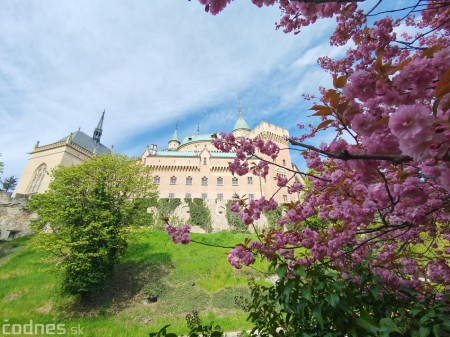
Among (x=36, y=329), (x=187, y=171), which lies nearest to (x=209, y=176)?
(x=187, y=171)

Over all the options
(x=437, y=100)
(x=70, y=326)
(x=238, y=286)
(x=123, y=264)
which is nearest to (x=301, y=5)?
(x=437, y=100)

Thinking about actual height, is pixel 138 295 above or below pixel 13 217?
below

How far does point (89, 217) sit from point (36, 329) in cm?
514

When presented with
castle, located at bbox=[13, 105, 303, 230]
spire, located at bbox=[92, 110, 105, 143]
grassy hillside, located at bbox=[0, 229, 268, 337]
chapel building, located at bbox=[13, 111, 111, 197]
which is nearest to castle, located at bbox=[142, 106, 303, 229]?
castle, located at bbox=[13, 105, 303, 230]

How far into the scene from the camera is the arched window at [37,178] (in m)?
34.7

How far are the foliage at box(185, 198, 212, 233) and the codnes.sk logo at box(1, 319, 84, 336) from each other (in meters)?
20.6

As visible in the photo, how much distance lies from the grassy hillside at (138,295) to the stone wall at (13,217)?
26.9 ft

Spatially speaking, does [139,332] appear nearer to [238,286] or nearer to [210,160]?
[238,286]

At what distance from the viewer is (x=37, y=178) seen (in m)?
35.7

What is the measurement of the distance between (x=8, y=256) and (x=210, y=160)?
26.8m

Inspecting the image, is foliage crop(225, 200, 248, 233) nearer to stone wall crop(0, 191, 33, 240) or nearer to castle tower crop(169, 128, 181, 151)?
stone wall crop(0, 191, 33, 240)

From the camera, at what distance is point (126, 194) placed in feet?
50.5

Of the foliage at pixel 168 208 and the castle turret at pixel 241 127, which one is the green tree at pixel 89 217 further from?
the castle turret at pixel 241 127

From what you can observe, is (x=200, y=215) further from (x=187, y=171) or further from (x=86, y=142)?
(x=86, y=142)
